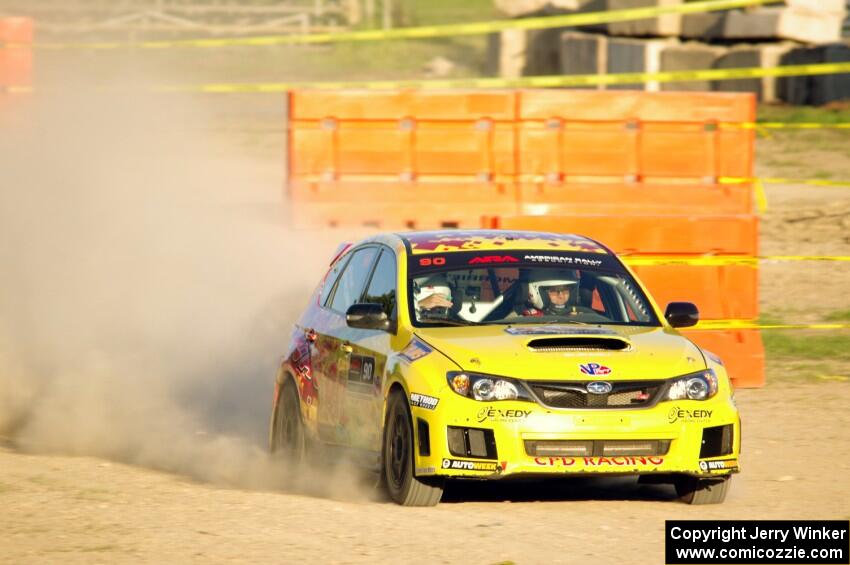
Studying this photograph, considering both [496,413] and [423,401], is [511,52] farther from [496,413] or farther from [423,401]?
[496,413]

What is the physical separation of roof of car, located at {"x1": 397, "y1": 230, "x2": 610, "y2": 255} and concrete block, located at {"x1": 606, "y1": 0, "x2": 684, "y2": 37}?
2179cm

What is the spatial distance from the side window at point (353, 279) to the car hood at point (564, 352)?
4.09ft

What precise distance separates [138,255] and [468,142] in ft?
12.1

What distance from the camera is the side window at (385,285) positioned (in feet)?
33.3

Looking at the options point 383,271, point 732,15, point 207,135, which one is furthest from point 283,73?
point 383,271

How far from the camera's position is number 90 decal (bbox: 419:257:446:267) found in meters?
10.2

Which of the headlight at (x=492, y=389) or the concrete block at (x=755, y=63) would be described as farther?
the concrete block at (x=755, y=63)

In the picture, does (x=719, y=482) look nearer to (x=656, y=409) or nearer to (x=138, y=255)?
(x=656, y=409)

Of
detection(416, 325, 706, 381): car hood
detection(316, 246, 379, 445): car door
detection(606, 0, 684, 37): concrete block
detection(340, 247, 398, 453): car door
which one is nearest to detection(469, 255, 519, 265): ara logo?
detection(340, 247, 398, 453): car door

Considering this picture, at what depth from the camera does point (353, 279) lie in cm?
1102

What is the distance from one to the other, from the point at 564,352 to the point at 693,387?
0.67 meters

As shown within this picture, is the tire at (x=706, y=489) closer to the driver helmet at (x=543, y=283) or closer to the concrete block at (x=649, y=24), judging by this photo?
the driver helmet at (x=543, y=283)

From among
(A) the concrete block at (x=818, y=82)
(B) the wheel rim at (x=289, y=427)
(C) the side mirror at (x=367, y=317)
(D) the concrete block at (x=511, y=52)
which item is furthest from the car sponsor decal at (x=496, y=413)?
(D) the concrete block at (x=511, y=52)

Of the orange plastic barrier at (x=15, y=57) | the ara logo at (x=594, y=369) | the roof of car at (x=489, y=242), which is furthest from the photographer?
the orange plastic barrier at (x=15, y=57)
